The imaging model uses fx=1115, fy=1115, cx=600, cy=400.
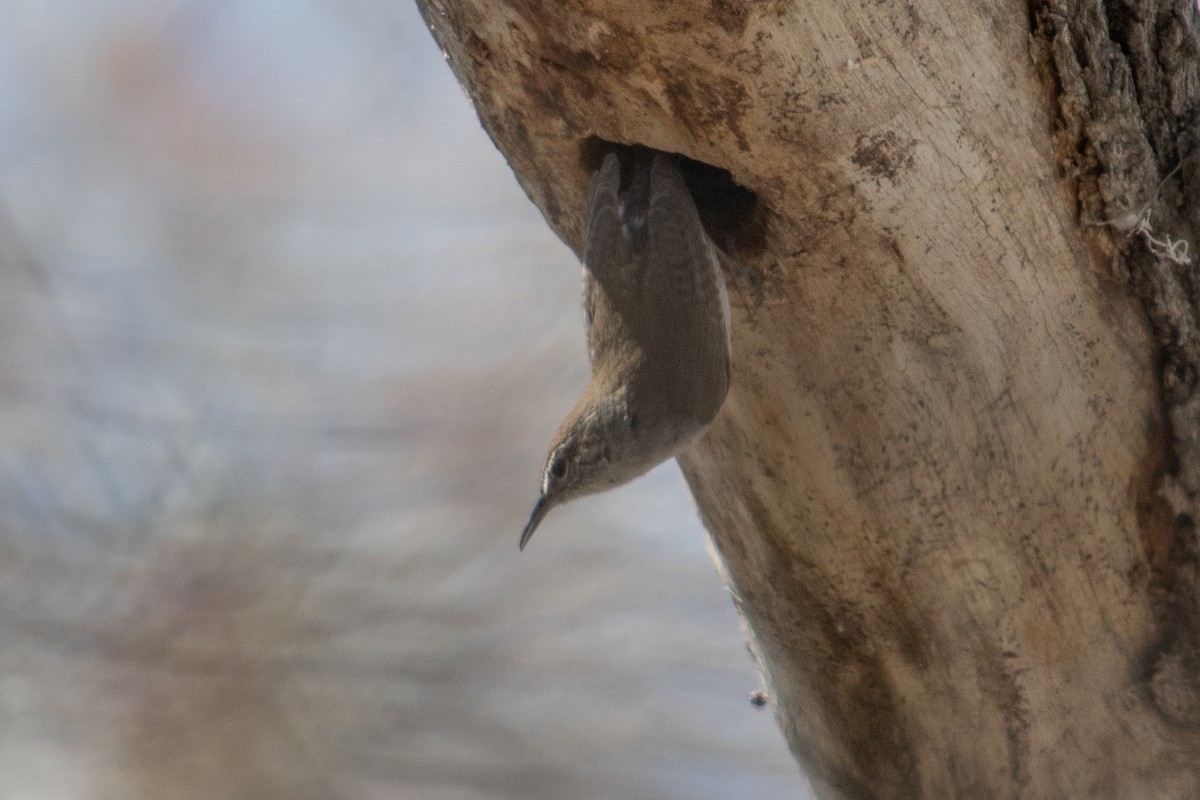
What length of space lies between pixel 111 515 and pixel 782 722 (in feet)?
7.64

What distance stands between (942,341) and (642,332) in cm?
61

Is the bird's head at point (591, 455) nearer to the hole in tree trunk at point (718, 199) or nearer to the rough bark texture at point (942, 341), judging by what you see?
the rough bark texture at point (942, 341)

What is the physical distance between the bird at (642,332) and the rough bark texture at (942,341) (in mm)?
71

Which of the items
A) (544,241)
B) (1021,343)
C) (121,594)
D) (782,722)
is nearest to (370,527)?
(121,594)

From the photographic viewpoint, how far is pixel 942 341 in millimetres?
1928

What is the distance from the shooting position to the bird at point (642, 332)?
2061 millimetres

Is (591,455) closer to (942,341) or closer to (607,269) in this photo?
(607,269)

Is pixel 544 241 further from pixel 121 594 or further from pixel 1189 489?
pixel 1189 489

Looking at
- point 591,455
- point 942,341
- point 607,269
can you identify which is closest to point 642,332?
point 607,269

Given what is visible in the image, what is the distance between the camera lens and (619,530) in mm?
4184

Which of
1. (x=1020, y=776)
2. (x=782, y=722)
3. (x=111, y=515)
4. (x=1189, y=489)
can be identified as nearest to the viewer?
(x=1189, y=489)

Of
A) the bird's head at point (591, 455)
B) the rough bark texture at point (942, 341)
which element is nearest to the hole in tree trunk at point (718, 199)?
the rough bark texture at point (942, 341)

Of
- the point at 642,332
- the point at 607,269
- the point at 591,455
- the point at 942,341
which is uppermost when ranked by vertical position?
the point at 607,269

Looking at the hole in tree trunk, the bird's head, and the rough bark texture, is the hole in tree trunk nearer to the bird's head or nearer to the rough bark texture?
the rough bark texture
